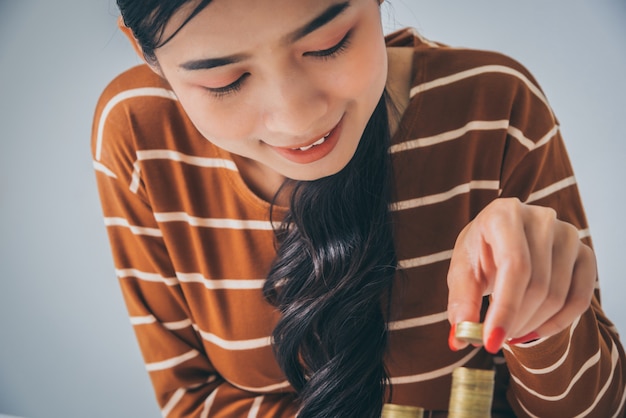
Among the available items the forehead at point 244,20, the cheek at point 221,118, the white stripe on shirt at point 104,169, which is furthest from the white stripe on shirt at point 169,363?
the forehead at point 244,20

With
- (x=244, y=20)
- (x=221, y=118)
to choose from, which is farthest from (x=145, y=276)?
(x=244, y=20)

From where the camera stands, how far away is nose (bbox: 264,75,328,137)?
0.53 meters

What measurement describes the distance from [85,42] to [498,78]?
68 cm

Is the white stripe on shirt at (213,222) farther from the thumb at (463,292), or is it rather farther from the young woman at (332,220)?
the thumb at (463,292)

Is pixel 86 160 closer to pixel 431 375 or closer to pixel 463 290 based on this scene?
pixel 431 375

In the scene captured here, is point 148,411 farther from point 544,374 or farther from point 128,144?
point 544,374

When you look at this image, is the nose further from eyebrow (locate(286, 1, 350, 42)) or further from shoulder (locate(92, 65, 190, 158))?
shoulder (locate(92, 65, 190, 158))

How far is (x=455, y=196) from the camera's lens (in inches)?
30.2

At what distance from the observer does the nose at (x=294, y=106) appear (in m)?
0.53

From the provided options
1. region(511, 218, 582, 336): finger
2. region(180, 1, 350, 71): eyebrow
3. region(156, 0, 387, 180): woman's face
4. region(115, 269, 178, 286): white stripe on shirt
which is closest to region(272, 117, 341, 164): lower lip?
region(156, 0, 387, 180): woman's face

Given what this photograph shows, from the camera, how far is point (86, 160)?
114 cm

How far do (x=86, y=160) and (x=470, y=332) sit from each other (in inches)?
35.2

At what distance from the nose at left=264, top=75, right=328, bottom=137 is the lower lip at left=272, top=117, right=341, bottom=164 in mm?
29

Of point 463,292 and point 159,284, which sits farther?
point 159,284
